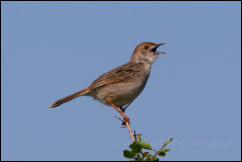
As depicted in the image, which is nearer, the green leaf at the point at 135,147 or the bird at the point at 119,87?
the green leaf at the point at 135,147

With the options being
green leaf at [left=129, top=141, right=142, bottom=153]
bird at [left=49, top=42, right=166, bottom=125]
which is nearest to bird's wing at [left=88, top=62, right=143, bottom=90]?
bird at [left=49, top=42, right=166, bottom=125]

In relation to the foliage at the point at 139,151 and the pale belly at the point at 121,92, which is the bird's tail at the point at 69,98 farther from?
the foliage at the point at 139,151

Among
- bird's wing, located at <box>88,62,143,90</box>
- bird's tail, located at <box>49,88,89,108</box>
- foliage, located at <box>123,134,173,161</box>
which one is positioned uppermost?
bird's wing, located at <box>88,62,143,90</box>

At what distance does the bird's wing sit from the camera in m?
8.23

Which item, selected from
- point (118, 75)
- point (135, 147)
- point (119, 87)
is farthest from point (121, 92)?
point (135, 147)

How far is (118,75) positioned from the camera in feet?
27.5

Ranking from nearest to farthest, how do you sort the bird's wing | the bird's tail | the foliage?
the foliage
the bird's tail
the bird's wing

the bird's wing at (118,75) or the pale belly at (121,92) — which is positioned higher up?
the bird's wing at (118,75)

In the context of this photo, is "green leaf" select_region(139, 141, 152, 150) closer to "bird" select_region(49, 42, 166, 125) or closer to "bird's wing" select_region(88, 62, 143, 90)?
"bird" select_region(49, 42, 166, 125)

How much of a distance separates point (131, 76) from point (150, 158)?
4403mm

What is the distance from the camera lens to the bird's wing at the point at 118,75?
8234mm

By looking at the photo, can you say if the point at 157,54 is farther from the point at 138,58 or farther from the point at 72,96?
the point at 72,96

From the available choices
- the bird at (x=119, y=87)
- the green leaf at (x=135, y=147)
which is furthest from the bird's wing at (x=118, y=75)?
the green leaf at (x=135, y=147)

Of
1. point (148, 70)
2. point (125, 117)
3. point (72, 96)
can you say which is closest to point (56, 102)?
point (72, 96)
